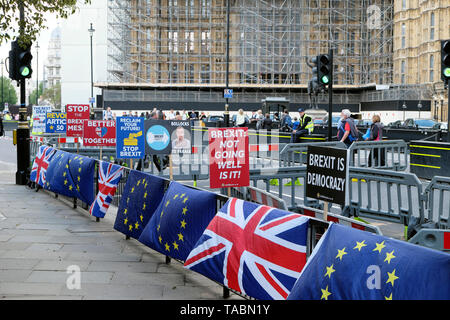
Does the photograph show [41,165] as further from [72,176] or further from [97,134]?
[72,176]

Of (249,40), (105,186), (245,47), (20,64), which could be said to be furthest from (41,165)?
(249,40)

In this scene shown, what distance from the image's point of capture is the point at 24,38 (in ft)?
39.3

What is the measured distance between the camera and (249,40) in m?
73.4

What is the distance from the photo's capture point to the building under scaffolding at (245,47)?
72812 millimetres

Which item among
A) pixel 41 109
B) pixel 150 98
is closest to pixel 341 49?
pixel 150 98

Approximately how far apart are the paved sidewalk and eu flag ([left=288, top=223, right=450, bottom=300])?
1.90 m

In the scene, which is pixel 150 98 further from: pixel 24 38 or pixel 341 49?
pixel 24 38

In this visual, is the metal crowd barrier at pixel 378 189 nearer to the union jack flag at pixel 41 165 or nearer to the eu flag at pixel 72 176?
the eu flag at pixel 72 176

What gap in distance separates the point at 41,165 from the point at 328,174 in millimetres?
10226

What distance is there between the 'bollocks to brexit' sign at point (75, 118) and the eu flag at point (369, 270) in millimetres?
12838

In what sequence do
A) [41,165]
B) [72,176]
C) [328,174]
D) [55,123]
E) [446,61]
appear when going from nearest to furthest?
1. [328,174]
2. [72,176]
3. [41,165]
4. [446,61]
5. [55,123]

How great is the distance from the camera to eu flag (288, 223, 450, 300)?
12.5 ft

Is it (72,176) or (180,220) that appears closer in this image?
(180,220)

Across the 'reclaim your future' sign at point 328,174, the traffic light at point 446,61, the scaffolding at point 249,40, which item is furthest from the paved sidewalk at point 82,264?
the scaffolding at point 249,40
